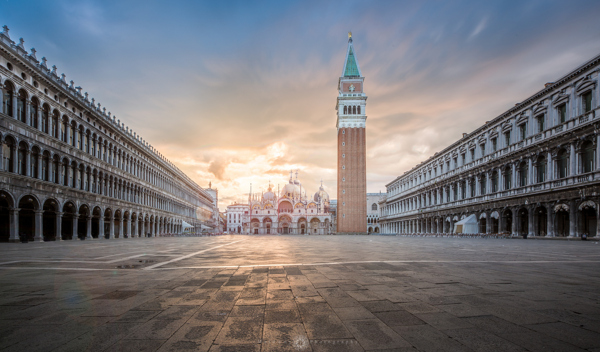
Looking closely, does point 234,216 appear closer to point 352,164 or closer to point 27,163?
point 352,164

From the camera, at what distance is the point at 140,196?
48062mm

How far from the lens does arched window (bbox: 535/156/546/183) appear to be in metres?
30.7

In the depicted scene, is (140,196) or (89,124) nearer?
(89,124)

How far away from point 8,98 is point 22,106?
1298 millimetres

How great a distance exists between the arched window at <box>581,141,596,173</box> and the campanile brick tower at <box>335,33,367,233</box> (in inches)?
2011

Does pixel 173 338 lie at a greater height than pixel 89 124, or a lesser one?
lesser

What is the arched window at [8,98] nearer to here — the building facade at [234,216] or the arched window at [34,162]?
the arched window at [34,162]

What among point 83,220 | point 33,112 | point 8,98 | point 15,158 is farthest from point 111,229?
point 8,98

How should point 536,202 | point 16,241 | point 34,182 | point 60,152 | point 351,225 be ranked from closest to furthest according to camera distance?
point 16,241, point 34,182, point 60,152, point 536,202, point 351,225

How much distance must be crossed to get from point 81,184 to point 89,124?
6255 millimetres

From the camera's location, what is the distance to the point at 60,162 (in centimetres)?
2842

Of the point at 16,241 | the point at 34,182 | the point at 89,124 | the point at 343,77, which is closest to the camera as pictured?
the point at 16,241

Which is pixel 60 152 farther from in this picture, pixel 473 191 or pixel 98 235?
pixel 473 191

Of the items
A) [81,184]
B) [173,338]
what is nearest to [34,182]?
[81,184]
